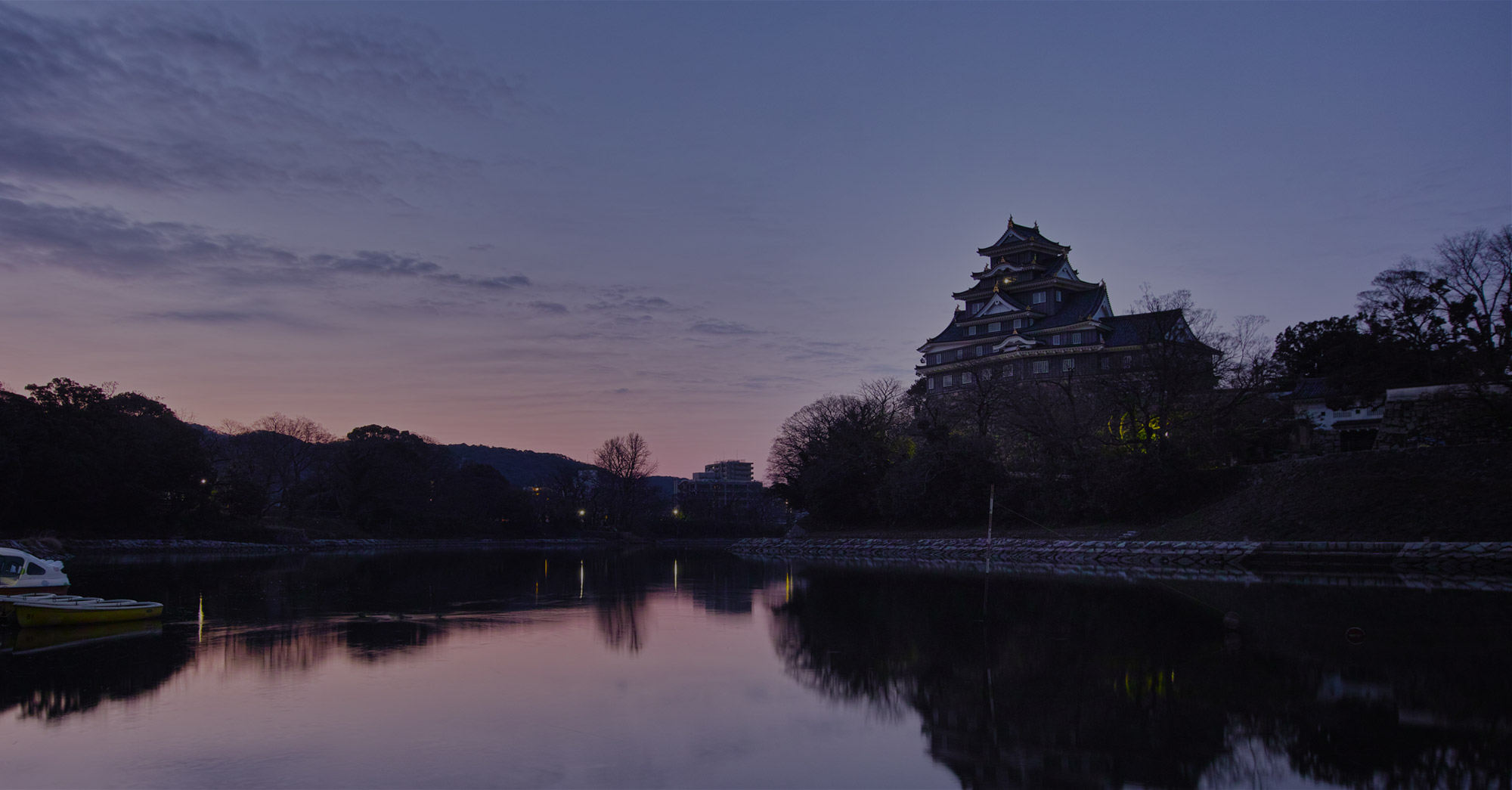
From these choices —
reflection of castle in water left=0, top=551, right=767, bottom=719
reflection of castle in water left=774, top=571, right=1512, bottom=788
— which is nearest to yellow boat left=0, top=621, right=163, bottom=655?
reflection of castle in water left=0, top=551, right=767, bottom=719

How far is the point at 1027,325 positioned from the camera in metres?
61.2

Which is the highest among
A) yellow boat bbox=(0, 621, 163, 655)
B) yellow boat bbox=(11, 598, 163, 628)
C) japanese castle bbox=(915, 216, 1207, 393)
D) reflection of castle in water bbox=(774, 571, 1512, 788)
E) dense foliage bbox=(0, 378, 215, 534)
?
japanese castle bbox=(915, 216, 1207, 393)

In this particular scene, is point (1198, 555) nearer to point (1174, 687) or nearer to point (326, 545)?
point (1174, 687)

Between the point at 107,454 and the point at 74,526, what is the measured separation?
3974 millimetres

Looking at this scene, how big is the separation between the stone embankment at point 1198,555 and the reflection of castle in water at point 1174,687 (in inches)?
329

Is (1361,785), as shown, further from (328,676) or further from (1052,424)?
(1052,424)

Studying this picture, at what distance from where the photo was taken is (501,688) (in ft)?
36.8

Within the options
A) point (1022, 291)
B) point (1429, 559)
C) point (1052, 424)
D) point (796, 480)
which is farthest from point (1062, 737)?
point (1022, 291)

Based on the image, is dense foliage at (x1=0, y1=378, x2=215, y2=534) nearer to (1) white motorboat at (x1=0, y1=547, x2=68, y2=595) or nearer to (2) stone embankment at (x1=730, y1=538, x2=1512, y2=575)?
(1) white motorboat at (x1=0, y1=547, x2=68, y2=595)

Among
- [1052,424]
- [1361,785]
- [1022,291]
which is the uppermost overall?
[1022,291]

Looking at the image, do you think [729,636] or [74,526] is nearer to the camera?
[729,636]

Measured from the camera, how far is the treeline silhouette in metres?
45.9

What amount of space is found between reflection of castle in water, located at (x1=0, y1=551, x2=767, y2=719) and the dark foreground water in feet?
0.39

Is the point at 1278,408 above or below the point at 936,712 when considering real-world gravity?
above
